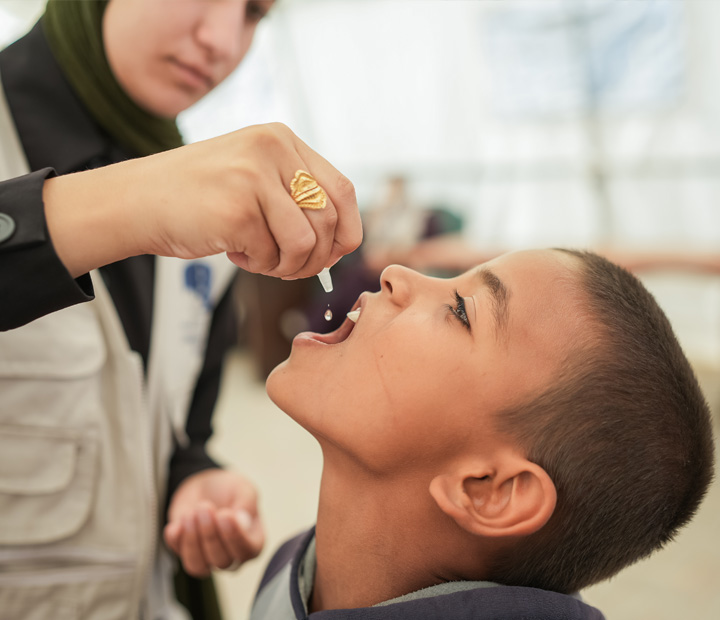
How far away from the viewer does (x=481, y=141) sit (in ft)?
15.2

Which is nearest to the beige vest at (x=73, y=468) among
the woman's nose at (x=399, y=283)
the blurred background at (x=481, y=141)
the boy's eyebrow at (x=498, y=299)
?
the woman's nose at (x=399, y=283)

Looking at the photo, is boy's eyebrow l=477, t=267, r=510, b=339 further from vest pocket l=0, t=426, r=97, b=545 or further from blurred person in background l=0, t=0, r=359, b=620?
vest pocket l=0, t=426, r=97, b=545

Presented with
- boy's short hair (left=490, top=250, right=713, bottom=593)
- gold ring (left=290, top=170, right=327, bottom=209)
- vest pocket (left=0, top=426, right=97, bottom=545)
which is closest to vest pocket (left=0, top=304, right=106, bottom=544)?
vest pocket (left=0, top=426, right=97, bottom=545)

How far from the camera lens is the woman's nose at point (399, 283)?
0.86m

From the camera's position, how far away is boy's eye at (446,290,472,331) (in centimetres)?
82

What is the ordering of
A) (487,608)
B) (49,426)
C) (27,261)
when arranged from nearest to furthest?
(27,261) < (487,608) < (49,426)

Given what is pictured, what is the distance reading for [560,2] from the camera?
398 cm

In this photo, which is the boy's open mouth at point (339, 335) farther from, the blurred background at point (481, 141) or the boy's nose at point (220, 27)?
the blurred background at point (481, 141)

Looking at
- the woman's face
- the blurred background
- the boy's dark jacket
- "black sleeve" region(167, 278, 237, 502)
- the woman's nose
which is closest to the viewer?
the boy's dark jacket

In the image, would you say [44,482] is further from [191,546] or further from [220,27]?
[220,27]

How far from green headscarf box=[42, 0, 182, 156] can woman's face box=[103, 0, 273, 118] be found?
0.02 meters

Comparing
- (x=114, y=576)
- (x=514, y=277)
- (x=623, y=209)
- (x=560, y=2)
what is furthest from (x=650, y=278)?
(x=114, y=576)

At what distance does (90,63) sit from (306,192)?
0.65 m

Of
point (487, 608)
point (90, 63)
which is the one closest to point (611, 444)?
point (487, 608)
